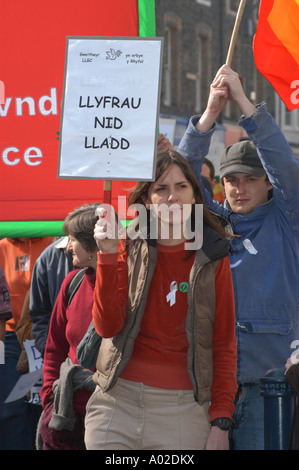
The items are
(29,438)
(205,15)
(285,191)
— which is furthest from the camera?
(205,15)

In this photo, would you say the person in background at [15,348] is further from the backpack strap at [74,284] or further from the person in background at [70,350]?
the backpack strap at [74,284]

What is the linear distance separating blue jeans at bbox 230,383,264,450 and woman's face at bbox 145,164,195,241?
2.85ft

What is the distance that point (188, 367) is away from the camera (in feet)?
11.0

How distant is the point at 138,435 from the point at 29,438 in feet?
8.83

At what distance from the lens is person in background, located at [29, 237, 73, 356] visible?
18.1 feet

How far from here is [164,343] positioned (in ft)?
11.2

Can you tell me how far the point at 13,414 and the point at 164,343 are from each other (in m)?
2.66

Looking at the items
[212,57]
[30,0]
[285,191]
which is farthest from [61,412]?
[212,57]

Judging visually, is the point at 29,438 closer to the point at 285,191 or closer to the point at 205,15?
the point at 285,191

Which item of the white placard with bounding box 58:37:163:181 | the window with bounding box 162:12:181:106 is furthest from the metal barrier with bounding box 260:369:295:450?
the window with bounding box 162:12:181:106

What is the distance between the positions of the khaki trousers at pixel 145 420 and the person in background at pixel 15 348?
8.25 feet

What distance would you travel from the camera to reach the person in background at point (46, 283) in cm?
552

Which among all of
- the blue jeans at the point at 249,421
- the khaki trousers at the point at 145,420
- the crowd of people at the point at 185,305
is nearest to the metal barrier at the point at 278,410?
the crowd of people at the point at 185,305

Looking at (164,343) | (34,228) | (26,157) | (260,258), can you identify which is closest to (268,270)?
(260,258)
